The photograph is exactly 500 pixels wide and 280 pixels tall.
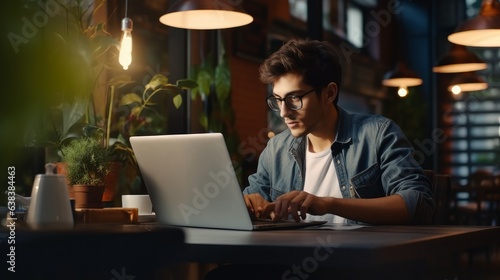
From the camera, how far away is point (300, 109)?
8.27 ft

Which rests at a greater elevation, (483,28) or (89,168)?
(483,28)

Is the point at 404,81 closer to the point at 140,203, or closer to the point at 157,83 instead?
the point at 157,83

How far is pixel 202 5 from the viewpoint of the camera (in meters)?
3.05

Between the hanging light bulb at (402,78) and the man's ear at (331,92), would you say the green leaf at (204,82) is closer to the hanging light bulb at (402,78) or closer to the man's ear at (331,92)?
the man's ear at (331,92)

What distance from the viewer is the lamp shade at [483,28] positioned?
3959mm

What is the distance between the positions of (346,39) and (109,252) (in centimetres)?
958

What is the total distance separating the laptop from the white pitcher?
365 mm

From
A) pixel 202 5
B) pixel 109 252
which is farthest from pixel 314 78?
pixel 109 252

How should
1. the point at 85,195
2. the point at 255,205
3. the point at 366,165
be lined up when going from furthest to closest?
1. the point at 366,165
2. the point at 255,205
3. the point at 85,195

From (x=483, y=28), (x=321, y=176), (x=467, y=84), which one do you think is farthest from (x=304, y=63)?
(x=467, y=84)

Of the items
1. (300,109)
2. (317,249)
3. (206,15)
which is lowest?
(317,249)

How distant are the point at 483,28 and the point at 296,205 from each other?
2.49 m

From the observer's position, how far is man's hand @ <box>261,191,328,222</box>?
74.9 inches

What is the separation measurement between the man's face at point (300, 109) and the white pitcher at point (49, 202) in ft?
3.37
